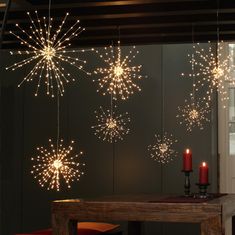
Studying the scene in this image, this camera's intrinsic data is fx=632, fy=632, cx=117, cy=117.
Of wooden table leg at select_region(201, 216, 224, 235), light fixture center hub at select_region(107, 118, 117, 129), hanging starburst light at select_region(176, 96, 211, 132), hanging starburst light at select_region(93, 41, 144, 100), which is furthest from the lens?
hanging starburst light at select_region(93, 41, 144, 100)

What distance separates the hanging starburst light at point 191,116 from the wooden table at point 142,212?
9.02 feet

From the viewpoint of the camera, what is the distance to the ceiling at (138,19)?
4.88m

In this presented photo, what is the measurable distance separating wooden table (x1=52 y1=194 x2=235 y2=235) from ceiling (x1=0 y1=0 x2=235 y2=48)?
168 cm

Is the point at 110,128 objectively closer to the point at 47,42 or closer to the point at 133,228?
the point at 133,228

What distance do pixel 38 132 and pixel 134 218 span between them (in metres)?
3.69

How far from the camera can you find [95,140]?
7.06 meters

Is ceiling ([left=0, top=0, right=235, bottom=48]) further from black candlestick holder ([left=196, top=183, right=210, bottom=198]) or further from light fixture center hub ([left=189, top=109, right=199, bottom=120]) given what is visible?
black candlestick holder ([left=196, top=183, right=210, bottom=198])

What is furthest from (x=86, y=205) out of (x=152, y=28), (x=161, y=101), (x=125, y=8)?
(x=161, y=101)

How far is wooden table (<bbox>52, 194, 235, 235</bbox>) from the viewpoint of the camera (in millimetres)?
3529

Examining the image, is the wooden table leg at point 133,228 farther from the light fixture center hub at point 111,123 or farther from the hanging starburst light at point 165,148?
A: the hanging starburst light at point 165,148

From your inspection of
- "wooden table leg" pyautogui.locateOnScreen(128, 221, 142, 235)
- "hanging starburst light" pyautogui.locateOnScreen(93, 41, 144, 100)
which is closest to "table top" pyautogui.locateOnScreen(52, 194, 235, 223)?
"wooden table leg" pyautogui.locateOnScreen(128, 221, 142, 235)

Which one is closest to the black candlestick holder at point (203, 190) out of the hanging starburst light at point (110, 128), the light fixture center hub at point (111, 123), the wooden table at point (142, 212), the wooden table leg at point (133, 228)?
the wooden table at point (142, 212)

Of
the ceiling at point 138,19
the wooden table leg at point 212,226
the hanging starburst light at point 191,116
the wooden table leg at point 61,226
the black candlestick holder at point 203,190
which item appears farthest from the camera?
the hanging starburst light at point 191,116

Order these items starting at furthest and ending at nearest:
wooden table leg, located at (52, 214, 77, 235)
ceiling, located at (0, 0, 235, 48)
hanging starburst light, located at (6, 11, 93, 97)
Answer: ceiling, located at (0, 0, 235, 48), hanging starburst light, located at (6, 11, 93, 97), wooden table leg, located at (52, 214, 77, 235)
